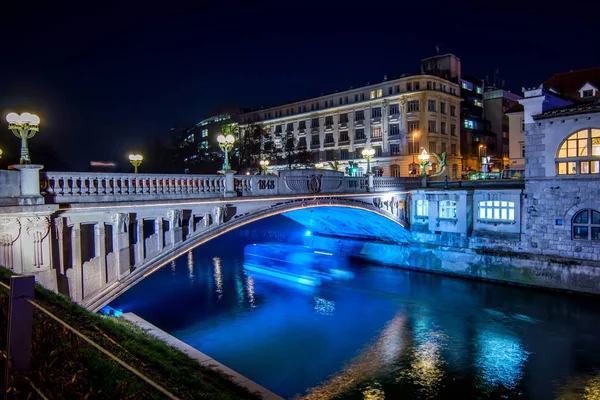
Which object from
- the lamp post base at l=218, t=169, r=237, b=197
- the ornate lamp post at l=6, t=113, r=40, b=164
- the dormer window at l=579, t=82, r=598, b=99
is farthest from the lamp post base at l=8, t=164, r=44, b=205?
the dormer window at l=579, t=82, r=598, b=99

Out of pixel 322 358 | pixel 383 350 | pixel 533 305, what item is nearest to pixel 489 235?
pixel 533 305

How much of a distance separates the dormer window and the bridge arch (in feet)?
54.5

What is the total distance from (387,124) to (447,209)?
2747 centimetres

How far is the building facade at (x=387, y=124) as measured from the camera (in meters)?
54.3

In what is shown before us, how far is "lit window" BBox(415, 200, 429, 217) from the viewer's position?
32312 mm

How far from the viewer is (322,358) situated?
16.9m

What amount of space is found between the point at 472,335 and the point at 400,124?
3949 centimetres

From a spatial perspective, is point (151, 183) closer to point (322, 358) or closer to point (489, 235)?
point (322, 358)

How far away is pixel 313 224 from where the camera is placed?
38250mm

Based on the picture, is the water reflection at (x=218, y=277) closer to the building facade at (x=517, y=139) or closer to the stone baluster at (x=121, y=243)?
the stone baluster at (x=121, y=243)

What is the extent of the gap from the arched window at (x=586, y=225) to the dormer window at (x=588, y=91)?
43.9 feet

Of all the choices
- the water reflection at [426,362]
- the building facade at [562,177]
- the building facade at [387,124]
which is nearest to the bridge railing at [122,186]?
the water reflection at [426,362]

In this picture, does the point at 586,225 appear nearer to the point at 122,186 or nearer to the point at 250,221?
the point at 250,221

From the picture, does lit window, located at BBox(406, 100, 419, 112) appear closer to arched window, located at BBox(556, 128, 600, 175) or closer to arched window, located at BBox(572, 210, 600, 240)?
arched window, located at BBox(556, 128, 600, 175)
